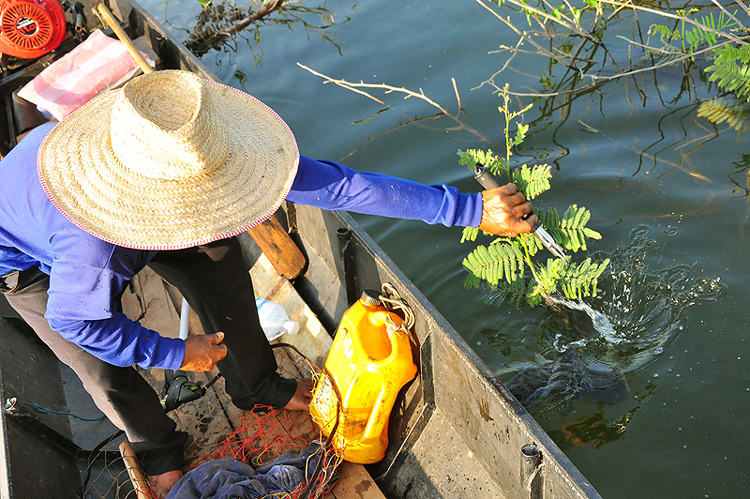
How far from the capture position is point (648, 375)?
14.1 feet

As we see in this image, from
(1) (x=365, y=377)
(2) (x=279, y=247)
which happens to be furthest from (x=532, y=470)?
(2) (x=279, y=247)

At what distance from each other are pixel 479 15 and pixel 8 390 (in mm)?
6323

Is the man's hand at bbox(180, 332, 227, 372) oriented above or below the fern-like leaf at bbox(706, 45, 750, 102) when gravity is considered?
below

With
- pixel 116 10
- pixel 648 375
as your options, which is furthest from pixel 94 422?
pixel 116 10

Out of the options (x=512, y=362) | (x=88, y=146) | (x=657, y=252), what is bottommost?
(x=512, y=362)

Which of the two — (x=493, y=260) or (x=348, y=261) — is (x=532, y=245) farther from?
(x=348, y=261)

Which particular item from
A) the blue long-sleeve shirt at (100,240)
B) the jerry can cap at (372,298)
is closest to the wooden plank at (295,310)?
the jerry can cap at (372,298)

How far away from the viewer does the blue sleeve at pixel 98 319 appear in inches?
93.4

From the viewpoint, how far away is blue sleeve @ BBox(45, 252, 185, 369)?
237 cm

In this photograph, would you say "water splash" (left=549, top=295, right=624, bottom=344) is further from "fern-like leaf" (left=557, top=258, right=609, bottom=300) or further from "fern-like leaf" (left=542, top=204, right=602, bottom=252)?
"fern-like leaf" (left=542, top=204, right=602, bottom=252)

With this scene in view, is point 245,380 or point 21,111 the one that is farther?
point 21,111

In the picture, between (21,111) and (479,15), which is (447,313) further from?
(479,15)

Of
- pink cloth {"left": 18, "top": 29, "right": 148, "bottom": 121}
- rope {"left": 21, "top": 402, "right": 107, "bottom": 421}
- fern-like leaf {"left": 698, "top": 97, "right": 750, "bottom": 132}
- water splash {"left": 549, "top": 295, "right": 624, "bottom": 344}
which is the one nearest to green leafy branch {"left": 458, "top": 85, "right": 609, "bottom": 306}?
water splash {"left": 549, "top": 295, "right": 624, "bottom": 344}

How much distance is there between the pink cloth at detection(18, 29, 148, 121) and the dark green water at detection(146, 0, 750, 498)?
210 centimetres
